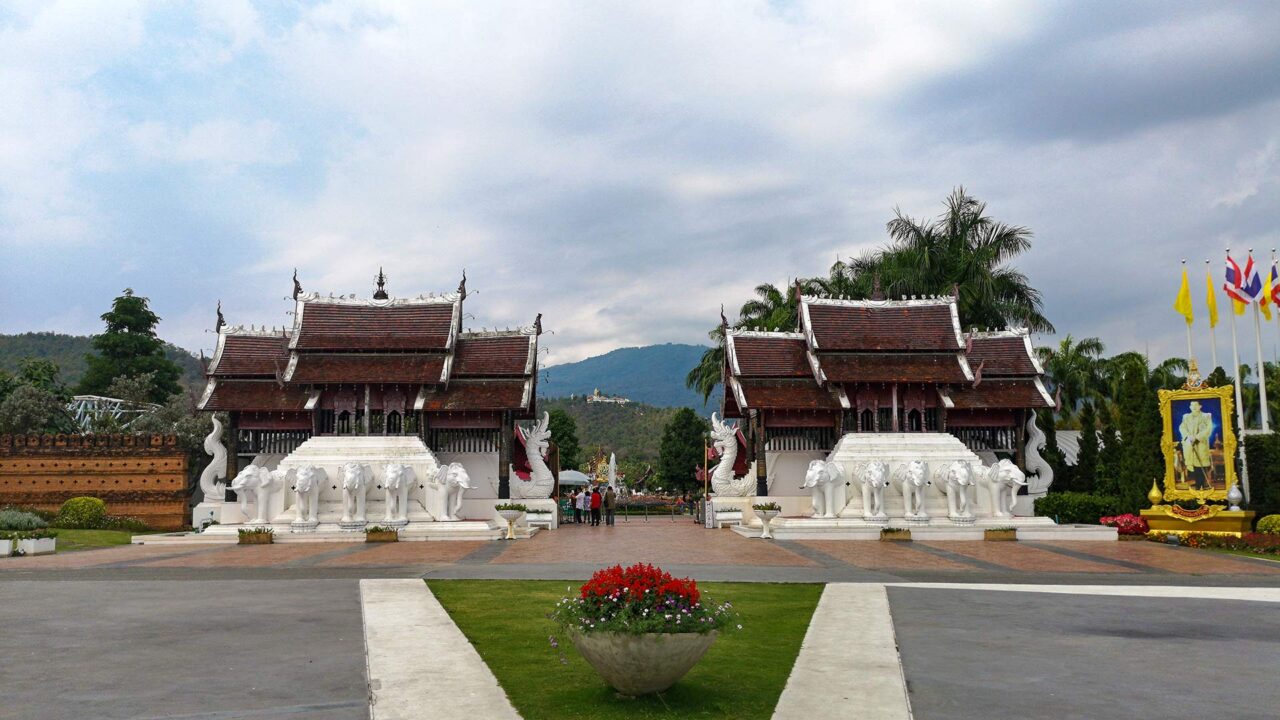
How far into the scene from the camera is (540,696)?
716cm

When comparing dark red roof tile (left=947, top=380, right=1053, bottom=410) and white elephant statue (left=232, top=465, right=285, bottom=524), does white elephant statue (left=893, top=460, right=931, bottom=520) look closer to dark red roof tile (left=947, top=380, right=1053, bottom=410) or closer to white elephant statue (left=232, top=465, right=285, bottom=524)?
dark red roof tile (left=947, top=380, right=1053, bottom=410)

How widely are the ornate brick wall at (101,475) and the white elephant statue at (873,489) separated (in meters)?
22.4

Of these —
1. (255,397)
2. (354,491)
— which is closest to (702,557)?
(354,491)

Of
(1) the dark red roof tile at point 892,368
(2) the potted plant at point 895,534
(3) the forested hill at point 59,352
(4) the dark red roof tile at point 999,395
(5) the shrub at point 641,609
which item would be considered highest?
(3) the forested hill at point 59,352

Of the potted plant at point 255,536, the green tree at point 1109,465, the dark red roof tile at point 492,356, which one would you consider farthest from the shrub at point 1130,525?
the potted plant at point 255,536

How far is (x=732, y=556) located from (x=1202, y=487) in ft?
45.4

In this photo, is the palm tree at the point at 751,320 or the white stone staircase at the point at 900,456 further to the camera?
the palm tree at the point at 751,320

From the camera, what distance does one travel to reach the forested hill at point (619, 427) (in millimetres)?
93375

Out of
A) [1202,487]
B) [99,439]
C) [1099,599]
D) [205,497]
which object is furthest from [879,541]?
[99,439]

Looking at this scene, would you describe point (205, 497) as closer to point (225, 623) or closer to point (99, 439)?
point (99, 439)

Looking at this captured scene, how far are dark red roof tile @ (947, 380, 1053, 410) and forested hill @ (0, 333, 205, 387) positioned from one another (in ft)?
229

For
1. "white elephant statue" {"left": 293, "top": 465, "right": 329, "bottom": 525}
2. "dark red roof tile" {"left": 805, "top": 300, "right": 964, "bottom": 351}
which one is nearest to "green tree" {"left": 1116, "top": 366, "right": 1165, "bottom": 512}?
"dark red roof tile" {"left": 805, "top": 300, "right": 964, "bottom": 351}

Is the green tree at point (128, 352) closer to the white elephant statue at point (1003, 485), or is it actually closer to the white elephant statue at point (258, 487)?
the white elephant statue at point (258, 487)

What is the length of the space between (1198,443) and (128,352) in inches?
2286
